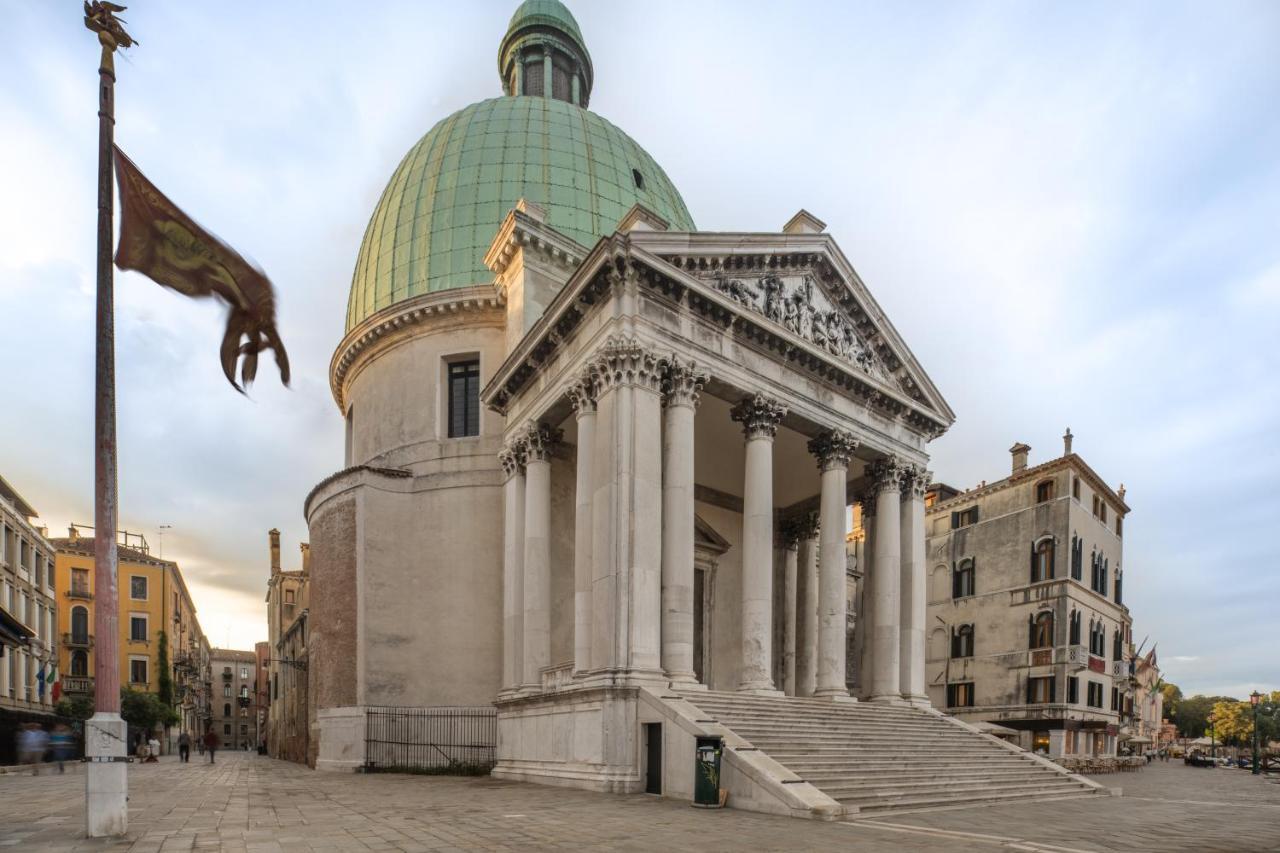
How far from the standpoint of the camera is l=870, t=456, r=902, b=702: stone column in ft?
77.7

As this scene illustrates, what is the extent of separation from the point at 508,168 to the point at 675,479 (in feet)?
60.4

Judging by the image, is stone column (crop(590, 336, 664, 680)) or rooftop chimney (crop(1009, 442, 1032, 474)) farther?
rooftop chimney (crop(1009, 442, 1032, 474))

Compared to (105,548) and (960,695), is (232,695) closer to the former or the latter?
(960,695)

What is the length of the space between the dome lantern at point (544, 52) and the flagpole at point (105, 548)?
32294 millimetres

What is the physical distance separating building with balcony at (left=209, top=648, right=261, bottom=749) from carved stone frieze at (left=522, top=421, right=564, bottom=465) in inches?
3927

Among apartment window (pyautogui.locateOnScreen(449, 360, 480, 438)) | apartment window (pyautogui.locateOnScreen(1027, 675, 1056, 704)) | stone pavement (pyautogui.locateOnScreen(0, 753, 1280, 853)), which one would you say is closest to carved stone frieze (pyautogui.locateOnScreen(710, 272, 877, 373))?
apartment window (pyautogui.locateOnScreen(449, 360, 480, 438))

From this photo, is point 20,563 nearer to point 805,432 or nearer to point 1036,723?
point 805,432

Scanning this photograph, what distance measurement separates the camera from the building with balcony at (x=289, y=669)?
35938 millimetres

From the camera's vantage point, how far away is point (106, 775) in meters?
9.98

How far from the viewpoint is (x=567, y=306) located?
2030cm

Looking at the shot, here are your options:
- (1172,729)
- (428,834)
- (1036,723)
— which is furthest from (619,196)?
(1172,729)

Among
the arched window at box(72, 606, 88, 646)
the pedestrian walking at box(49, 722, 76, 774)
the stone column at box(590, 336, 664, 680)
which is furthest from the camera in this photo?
the arched window at box(72, 606, 88, 646)

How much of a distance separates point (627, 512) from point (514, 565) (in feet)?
22.0

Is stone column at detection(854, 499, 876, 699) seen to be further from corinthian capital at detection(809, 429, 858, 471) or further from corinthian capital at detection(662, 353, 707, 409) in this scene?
corinthian capital at detection(662, 353, 707, 409)
